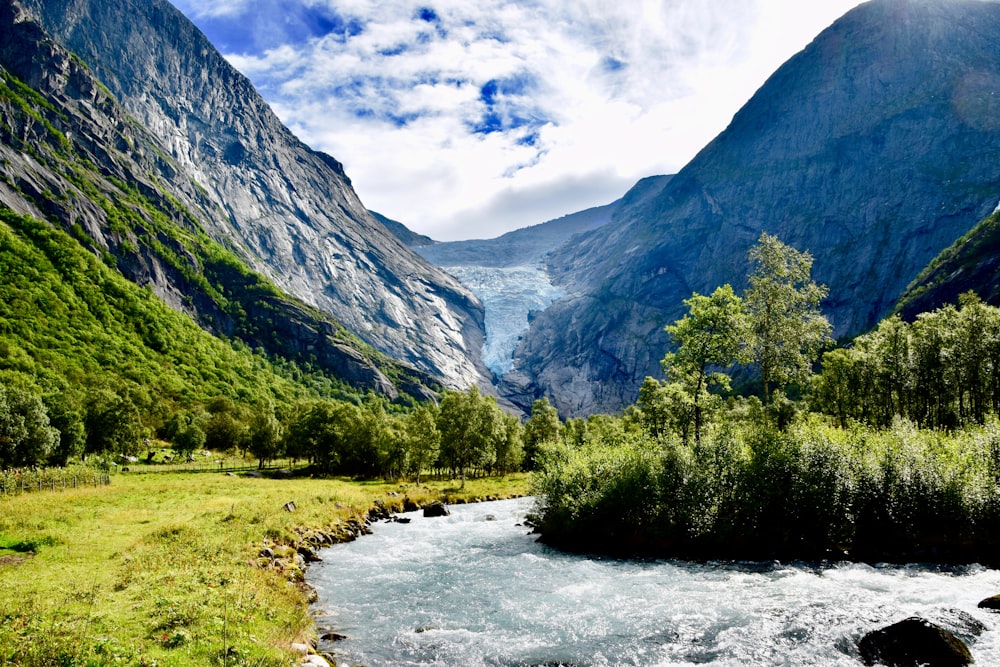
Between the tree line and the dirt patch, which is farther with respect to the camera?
the tree line

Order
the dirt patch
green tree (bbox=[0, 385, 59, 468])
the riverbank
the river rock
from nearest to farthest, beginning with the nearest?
the riverbank → the river rock → the dirt patch → green tree (bbox=[0, 385, 59, 468])

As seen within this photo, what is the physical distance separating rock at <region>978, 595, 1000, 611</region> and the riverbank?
2613 centimetres

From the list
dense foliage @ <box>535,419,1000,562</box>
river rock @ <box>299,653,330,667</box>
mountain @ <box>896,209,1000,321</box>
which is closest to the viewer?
river rock @ <box>299,653,330,667</box>

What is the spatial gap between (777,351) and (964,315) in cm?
2976

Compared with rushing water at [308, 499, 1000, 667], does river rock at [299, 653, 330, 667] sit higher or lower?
higher

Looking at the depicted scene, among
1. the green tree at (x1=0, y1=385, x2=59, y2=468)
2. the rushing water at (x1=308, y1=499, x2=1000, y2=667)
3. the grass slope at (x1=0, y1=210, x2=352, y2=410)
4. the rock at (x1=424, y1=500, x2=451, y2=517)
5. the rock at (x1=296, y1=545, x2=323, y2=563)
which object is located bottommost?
the rock at (x1=424, y1=500, x2=451, y2=517)

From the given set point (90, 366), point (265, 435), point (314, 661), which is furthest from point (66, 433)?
point (314, 661)

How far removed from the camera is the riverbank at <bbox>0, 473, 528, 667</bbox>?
14.8m

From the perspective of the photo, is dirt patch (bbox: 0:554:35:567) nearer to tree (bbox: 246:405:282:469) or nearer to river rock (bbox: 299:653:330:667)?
river rock (bbox: 299:653:330:667)

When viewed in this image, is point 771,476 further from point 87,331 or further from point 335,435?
point 87,331

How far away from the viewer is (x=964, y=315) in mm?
54656

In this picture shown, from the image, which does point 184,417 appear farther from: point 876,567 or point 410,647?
point 876,567

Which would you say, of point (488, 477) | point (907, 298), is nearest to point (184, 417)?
point (488, 477)

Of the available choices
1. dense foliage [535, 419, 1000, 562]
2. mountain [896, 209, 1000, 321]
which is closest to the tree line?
dense foliage [535, 419, 1000, 562]
